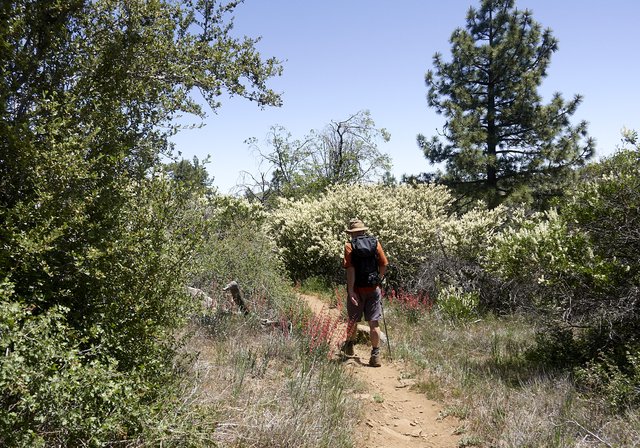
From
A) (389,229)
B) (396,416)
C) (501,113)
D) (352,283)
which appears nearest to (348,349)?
(352,283)

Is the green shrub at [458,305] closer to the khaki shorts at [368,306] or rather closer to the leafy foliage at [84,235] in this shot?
the khaki shorts at [368,306]

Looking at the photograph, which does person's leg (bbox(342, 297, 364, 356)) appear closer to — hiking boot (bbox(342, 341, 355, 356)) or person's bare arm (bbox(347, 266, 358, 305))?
hiking boot (bbox(342, 341, 355, 356))

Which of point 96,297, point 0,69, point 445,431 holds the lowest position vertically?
point 445,431

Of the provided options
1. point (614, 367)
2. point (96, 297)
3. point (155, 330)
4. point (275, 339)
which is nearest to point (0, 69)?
point (96, 297)

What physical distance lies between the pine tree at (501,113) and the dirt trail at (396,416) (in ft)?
34.9

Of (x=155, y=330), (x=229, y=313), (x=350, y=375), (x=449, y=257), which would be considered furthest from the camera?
(x=449, y=257)

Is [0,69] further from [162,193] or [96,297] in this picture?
[96,297]

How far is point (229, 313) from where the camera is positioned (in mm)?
6730

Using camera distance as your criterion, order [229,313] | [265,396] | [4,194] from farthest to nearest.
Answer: [229,313] < [265,396] < [4,194]

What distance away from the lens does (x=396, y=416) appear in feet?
16.5

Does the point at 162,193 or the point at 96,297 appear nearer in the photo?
the point at 96,297

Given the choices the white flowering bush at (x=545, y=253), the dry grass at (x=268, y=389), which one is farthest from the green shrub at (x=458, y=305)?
the dry grass at (x=268, y=389)

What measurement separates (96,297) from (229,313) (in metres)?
3.32

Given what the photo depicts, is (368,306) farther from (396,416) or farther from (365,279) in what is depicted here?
(396,416)
